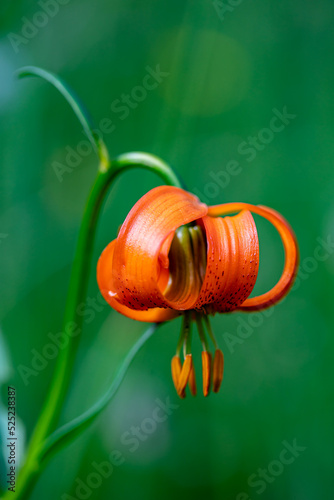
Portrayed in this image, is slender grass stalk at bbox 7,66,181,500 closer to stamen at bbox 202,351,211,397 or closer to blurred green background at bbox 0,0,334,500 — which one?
stamen at bbox 202,351,211,397

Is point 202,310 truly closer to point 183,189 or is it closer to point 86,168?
point 183,189

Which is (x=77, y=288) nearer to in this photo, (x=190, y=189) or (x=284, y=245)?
(x=284, y=245)

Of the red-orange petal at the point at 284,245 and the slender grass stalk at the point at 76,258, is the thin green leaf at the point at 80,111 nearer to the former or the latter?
the slender grass stalk at the point at 76,258

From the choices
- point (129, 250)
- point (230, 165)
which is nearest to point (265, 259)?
point (230, 165)

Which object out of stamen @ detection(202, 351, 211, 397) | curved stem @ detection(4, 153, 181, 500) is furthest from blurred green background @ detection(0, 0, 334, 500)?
stamen @ detection(202, 351, 211, 397)

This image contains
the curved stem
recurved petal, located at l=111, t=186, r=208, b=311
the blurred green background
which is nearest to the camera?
recurved petal, located at l=111, t=186, r=208, b=311

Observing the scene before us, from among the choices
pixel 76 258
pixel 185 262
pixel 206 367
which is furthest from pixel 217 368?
pixel 76 258

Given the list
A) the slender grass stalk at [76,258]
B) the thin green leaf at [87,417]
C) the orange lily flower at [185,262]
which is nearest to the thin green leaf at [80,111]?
the slender grass stalk at [76,258]
